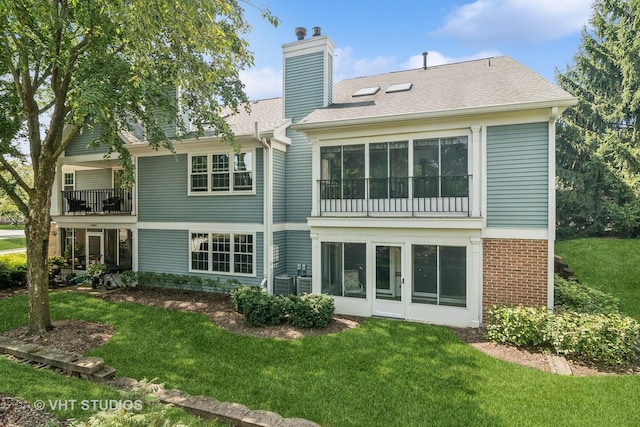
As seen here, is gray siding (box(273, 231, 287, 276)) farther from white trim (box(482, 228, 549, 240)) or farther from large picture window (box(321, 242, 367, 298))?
white trim (box(482, 228, 549, 240))

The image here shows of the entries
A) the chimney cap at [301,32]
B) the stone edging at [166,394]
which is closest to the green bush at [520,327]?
the stone edging at [166,394]

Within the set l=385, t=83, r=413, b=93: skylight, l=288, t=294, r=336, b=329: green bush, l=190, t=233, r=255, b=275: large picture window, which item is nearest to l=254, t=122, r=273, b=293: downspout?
l=190, t=233, r=255, b=275: large picture window

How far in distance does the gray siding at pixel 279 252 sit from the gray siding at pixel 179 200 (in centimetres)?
93

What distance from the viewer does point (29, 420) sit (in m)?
4.04

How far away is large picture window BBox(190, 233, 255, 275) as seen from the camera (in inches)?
470

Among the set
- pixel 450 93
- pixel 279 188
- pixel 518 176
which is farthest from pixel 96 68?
pixel 518 176

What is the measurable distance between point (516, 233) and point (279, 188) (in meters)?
7.55

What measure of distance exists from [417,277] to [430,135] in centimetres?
391

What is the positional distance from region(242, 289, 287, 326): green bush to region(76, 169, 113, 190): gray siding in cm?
1129

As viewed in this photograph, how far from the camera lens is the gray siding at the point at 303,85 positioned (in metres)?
12.4

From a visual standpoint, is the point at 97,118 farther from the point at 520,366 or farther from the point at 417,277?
the point at 520,366

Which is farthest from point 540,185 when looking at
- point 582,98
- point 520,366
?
point 582,98

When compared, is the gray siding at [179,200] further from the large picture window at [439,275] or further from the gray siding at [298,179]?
the large picture window at [439,275]

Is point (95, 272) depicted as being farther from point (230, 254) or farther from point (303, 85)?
point (303, 85)
